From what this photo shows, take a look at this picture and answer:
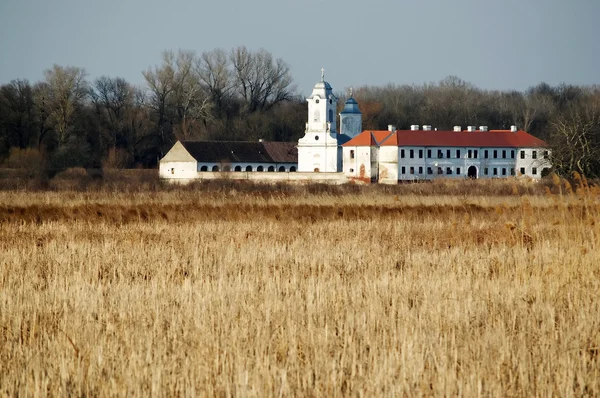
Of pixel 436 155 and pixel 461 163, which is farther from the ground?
pixel 436 155

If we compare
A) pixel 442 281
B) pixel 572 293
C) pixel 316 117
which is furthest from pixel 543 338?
pixel 316 117

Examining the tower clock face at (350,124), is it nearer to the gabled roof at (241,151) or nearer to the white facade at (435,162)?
the gabled roof at (241,151)

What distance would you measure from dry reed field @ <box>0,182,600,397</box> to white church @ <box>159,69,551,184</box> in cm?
5796

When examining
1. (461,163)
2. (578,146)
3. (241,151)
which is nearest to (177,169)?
(241,151)

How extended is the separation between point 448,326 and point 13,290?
5.63 metres

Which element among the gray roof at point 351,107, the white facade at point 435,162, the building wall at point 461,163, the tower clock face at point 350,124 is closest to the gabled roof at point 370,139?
the white facade at point 435,162

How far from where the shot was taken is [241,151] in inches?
3255

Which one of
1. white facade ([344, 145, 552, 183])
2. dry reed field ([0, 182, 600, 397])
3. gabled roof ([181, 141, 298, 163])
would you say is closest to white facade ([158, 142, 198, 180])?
gabled roof ([181, 141, 298, 163])

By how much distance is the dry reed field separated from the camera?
7543mm

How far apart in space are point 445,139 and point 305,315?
71050 millimetres

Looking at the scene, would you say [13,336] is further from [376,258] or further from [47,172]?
[47,172]

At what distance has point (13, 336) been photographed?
9.21m

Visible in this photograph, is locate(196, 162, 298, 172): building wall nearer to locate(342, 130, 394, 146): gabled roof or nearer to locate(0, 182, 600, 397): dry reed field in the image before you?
locate(342, 130, 394, 146): gabled roof

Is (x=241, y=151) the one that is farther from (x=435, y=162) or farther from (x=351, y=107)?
(x=435, y=162)
